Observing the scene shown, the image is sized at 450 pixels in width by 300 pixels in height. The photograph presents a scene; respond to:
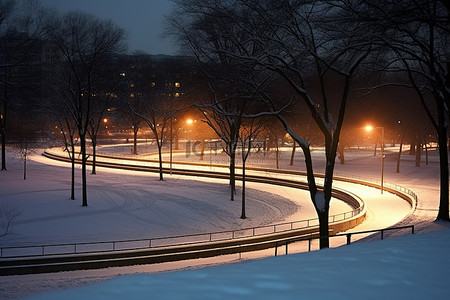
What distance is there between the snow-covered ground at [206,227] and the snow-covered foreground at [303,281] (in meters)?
0.02

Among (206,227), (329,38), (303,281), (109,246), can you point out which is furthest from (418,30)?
(109,246)

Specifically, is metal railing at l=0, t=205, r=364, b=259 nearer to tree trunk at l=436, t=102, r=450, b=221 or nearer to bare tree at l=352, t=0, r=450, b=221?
tree trunk at l=436, t=102, r=450, b=221

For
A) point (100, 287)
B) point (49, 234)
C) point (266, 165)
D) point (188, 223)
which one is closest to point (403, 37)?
point (100, 287)

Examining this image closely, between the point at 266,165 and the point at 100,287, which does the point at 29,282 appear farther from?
the point at 266,165

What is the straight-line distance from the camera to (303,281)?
6898 mm

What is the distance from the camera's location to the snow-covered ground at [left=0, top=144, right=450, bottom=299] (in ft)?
21.5

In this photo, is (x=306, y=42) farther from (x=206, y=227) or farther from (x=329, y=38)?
(x=206, y=227)

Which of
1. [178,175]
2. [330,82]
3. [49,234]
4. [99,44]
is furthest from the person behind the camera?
[330,82]

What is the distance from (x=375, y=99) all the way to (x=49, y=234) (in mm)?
51391

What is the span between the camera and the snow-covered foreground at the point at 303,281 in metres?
6.13

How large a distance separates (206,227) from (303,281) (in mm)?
15472

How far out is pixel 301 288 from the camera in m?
6.53

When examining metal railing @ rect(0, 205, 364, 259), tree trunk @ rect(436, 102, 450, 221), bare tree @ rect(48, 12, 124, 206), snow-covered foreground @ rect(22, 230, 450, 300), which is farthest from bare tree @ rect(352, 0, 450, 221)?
bare tree @ rect(48, 12, 124, 206)

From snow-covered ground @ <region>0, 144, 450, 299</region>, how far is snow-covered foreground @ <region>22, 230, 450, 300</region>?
0.02 meters
